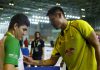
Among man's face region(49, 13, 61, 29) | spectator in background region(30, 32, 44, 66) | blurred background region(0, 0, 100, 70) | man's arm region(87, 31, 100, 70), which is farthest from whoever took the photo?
blurred background region(0, 0, 100, 70)

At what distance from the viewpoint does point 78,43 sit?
3107 millimetres

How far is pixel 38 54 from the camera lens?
971 centimetres

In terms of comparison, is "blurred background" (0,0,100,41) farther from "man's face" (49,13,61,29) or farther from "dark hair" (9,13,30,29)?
"dark hair" (9,13,30,29)

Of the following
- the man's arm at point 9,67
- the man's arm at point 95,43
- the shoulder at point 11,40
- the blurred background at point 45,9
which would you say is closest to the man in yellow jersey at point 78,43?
the man's arm at point 95,43

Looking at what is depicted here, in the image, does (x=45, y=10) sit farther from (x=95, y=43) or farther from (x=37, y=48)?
(x=95, y=43)

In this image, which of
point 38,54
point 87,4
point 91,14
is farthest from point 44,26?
point 38,54

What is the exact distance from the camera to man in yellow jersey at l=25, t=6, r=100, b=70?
9.86ft

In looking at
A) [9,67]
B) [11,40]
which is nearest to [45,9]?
[11,40]

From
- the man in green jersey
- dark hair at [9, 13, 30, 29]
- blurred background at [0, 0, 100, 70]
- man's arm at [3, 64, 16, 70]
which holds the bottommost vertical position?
blurred background at [0, 0, 100, 70]

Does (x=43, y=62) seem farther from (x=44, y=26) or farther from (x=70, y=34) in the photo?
(x=44, y=26)

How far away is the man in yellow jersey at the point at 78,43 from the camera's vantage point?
3006mm

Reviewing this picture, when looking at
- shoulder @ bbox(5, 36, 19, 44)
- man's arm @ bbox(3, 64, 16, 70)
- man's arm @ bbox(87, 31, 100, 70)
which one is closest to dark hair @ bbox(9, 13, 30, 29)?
shoulder @ bbox(5, 36, 19, 44)

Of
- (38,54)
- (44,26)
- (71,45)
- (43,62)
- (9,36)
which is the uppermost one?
(9,36)

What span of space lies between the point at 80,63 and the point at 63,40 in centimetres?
35
